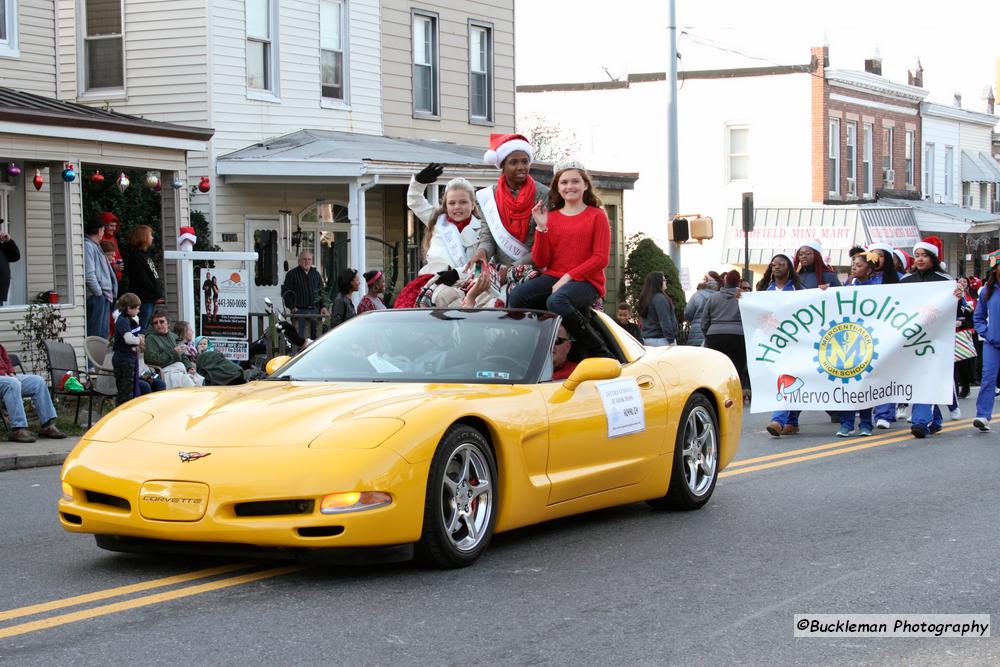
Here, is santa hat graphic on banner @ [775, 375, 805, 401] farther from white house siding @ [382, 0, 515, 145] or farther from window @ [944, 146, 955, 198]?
window @ [944, 146, 955, 198]

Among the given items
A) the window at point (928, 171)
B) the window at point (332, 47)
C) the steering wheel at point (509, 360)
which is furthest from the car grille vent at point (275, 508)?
the window at point (928, 171)

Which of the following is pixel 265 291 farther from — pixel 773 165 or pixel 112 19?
pixel 773 165

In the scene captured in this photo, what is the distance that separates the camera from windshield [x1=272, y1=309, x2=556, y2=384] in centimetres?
743

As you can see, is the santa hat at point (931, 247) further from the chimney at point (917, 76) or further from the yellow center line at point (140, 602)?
the chimney at point (917, 76)

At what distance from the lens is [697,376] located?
8.77m

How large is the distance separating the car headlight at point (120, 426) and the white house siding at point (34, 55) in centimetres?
1402

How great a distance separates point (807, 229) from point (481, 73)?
1593 centimetres

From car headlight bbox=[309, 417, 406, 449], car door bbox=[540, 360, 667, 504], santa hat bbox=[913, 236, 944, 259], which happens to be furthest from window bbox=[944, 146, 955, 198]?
car headlight bbox=[309, 417, 406, 449]

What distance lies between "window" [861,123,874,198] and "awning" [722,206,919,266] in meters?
1.89

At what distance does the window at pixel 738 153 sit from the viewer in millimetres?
41750

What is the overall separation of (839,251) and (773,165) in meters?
3.23

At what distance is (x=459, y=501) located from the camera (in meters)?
6.60

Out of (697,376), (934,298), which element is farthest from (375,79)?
(697,376)

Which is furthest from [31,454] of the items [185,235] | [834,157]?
[834,157]
